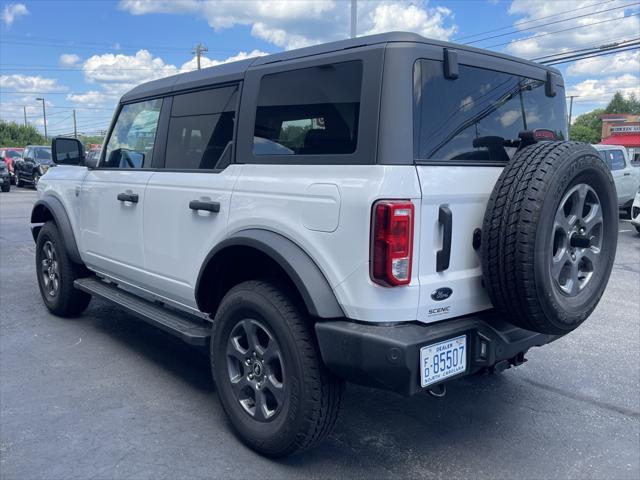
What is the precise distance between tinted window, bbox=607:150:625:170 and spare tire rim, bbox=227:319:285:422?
12502 mm

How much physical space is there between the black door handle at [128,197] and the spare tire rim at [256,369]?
1445 millimetres

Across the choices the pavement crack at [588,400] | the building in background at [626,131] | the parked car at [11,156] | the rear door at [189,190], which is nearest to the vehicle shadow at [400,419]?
the pavement crack at [588,400]

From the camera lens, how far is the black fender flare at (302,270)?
2693mm

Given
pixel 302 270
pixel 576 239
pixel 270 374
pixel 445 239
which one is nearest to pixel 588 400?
pixel 576 239

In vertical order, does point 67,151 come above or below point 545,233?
above

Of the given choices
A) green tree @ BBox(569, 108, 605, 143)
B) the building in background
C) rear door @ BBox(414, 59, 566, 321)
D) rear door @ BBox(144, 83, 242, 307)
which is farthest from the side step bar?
green tree @ BBox(569, 108, 605, 143)

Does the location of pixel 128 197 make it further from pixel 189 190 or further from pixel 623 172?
pixel 623 172

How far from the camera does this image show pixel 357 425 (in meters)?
3.48

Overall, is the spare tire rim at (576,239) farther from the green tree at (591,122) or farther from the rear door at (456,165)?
the green tree at (591,122)

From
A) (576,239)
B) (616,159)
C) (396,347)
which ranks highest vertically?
(616,159)

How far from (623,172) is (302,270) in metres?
12.7

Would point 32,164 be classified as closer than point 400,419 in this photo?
No

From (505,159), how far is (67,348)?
366cm

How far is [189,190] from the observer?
3621 millimetres
